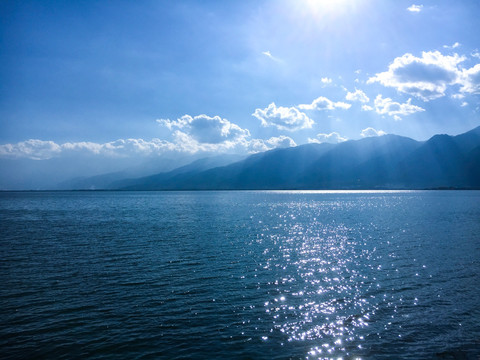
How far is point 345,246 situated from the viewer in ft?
145

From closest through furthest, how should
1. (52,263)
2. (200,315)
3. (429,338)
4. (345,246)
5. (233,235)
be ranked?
(429,338)
(200,315)
(52,263)
(345,246)
(233,235)

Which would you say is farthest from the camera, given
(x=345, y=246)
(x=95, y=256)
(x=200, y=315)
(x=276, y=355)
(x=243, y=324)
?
(x=345, y=246)

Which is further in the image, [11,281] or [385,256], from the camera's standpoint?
[385,256]

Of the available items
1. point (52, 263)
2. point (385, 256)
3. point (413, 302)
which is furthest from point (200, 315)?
point (385, 256)

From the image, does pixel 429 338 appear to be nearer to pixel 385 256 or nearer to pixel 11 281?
pixel 385 256

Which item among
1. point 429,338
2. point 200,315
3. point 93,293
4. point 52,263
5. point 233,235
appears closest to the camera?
point 429,338

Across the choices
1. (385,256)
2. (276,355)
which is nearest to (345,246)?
(385,256)

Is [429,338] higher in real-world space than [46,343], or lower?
lower

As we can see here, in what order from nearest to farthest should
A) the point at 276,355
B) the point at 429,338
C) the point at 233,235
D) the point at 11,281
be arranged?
the point at 276,355 < the point at 429,338 < the point at 11,281 < the point at 233,235

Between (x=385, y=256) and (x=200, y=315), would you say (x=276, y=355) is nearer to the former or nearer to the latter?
(x=200, y=315)

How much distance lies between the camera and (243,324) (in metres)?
18.9

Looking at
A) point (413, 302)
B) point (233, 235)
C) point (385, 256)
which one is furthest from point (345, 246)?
point (413, 302)

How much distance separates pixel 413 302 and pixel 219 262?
60.9 ft

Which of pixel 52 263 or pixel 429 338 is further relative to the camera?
pixel 52 263
